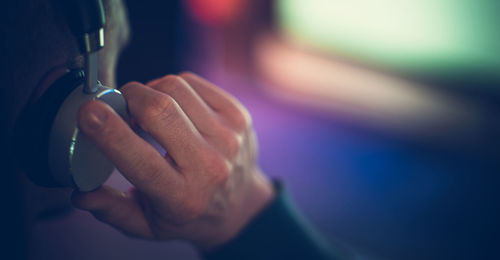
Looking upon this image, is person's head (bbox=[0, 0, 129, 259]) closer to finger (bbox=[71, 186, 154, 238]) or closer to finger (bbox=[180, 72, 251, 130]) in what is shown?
finger (bbox=[71, 186, 154, 238])

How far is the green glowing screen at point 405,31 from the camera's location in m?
1.08

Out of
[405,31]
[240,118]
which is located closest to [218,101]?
[240,118]

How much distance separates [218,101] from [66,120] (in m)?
0.20

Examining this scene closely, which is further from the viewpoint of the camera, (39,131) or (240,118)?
(240,118)

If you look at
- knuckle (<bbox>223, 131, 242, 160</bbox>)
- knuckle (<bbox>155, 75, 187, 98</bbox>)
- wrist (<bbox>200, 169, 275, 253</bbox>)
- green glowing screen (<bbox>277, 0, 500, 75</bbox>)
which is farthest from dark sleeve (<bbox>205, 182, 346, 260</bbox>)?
green glowing screen (<bbox>277, 0, 500, 75</bbox>)

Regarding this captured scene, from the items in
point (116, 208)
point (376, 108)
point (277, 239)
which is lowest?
point (376, 108)

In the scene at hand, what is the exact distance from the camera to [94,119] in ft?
0.93

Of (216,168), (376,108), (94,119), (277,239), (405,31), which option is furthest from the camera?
(376,108)

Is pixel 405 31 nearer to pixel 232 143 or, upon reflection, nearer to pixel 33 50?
pixel 232 143

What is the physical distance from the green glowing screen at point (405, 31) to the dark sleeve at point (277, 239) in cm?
88

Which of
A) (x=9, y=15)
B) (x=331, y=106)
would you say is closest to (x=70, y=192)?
(x=9, y=15)

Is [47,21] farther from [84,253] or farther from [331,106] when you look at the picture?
[331,106]

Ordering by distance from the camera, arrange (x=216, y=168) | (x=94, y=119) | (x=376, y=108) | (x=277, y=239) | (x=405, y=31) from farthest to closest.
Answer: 1. (x=376, y=108)
2. (x=405, y=31)
3. (x=277, y=239)
4. (x=216, y=168)
5. (x=94, y=119)

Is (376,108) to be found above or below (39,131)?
below
